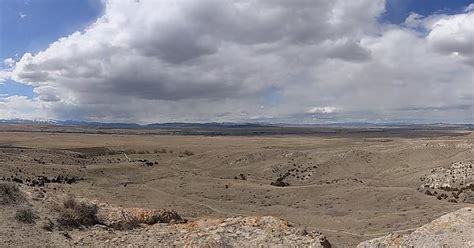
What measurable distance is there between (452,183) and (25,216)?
38772 mm

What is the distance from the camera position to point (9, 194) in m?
17.1

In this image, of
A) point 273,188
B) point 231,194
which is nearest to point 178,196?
point 231,194

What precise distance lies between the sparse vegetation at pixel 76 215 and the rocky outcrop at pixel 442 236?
9.35 m

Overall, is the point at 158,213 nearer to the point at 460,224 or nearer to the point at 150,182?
the point at 460,224

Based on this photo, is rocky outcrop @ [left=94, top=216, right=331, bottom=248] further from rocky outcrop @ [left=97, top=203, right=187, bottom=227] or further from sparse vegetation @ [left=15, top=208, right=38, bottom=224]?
sparse vegetation @ [left=15, top=208, right=38, bottom=224]

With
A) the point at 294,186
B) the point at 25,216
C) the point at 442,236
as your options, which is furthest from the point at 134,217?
the point at 294,186

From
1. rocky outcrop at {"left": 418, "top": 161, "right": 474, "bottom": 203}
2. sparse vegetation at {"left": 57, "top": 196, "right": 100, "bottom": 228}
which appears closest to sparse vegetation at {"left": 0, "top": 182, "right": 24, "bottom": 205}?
sparse vegetation at {"left": 57, "top": 196, "right": 100, "bottom": 228}

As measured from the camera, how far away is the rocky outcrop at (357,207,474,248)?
36.5ft

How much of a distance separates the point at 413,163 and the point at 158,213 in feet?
164

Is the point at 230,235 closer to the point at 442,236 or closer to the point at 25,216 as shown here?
the point at 442,236

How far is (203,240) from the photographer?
13211 millimetres

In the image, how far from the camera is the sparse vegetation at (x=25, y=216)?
50.7ft

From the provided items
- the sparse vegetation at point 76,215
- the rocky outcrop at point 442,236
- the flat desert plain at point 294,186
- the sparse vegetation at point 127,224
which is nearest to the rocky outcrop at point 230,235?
the sparse vegetation at point 127,224

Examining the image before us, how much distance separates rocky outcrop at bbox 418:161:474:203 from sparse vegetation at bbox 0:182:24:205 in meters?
31.7
